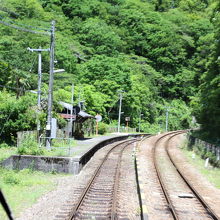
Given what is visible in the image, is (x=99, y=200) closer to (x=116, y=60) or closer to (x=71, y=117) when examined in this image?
(x=71, y=117)

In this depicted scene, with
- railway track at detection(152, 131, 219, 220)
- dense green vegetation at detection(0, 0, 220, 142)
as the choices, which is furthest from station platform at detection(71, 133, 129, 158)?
railway track at detection(152, 131, 219, 220)

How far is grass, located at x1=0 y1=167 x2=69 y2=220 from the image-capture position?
1009cm

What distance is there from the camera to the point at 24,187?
12.5 meters

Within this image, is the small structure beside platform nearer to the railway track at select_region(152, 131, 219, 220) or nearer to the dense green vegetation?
the dense green vegetation

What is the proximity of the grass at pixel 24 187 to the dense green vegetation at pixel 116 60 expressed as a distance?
26.0 feet

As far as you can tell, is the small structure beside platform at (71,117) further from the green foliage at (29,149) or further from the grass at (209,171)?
the grass at (209,171)

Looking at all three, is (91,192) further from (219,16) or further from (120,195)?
(219,16)

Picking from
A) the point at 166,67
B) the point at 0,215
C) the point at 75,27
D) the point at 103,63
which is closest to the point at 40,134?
the point at 0,215

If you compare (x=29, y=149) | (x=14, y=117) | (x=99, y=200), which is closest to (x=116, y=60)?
(x=14, y=117)

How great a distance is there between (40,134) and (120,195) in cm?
1197

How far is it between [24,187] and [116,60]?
50.4 meters

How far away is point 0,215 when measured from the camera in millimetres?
8812

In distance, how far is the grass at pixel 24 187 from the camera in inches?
397

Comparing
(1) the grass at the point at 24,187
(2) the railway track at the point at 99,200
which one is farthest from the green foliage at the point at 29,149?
(2) the railway track at the point at 99,200
